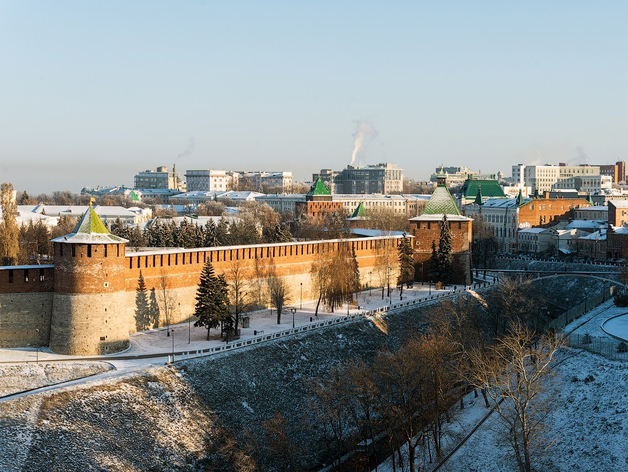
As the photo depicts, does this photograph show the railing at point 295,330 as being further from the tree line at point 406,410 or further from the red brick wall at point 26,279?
the red brick wall at point 26,279

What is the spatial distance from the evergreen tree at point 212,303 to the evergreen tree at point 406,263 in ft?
58.6

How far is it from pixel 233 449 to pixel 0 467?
301 inches

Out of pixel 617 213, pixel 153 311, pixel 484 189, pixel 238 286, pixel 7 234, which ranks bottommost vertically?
pixel 153 311

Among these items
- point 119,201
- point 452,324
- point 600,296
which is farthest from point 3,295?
point 119,201

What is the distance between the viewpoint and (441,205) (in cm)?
5856

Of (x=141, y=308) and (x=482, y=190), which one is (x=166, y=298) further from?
(x=482, y=190)

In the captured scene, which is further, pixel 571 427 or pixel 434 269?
pixel 434 269

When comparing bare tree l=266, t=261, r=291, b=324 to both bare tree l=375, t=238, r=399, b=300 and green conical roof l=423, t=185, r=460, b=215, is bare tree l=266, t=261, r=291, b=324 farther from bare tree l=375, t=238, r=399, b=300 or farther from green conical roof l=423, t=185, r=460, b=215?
green conical roof l=423, t=185, r=460, b=215

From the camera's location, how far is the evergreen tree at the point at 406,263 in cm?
5500

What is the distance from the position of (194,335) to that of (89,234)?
7.13 meters

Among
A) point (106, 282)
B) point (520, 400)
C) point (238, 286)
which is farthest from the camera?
point (238, 286)

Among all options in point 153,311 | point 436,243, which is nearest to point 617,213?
point 436,243

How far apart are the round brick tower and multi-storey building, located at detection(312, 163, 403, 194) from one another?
139 meters

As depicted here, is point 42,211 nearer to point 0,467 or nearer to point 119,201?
point 119,201
